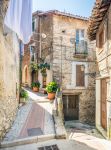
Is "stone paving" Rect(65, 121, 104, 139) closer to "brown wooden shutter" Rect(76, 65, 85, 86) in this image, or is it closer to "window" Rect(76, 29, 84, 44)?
"brown wooden shutter" Rect(76, 65, 85, 86)

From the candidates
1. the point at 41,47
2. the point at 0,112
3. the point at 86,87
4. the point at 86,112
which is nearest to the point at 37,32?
the point at 41,47

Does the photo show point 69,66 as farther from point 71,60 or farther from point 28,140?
point 28,140

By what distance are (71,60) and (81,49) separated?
1.46m

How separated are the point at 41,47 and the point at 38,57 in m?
1.07

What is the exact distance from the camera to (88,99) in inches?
572

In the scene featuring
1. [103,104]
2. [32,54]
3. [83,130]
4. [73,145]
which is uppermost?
[32,54]

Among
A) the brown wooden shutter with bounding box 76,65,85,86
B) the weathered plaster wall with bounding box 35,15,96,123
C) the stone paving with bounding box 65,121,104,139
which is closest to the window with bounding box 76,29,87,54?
the weathered plaster wall with bounding box 35,15,96,123

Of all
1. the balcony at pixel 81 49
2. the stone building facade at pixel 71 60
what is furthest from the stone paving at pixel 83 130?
the balcony at pixel 81 49

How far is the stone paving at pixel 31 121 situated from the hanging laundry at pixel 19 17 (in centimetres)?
344

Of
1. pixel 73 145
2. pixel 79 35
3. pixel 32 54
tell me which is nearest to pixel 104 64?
pixel 73 145

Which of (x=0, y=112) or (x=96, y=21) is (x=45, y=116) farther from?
(x=96, y=21)

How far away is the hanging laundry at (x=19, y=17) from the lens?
4.51 meters

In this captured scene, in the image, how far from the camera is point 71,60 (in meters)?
14.7

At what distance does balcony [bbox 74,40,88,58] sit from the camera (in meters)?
14.9
